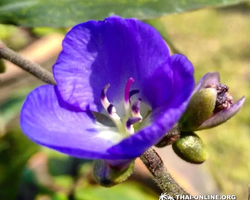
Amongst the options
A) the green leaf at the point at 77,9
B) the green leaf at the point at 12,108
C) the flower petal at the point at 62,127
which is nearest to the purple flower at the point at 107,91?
the flower petal at the point at 62,127

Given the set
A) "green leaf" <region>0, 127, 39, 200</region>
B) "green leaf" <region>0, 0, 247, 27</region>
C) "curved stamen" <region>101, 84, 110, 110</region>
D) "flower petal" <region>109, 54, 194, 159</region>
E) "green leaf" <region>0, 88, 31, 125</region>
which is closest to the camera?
"flower petal" <region>109, 54, 194, 159</region>

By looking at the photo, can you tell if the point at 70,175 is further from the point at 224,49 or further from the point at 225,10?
the point at 225,10

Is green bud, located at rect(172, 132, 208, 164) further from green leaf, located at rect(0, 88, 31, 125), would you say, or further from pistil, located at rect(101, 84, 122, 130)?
green leaf, located at rect(0, 88, 31, 125)

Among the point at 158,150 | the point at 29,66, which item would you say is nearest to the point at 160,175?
the point at 29,66

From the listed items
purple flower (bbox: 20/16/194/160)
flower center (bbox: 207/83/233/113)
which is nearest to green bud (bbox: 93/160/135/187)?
purple flower (bbox: 20/16/194/160)

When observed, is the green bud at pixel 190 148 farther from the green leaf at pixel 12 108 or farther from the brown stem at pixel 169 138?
the green leaf at pixel 12 108

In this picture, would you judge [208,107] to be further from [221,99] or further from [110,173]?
[110,173]

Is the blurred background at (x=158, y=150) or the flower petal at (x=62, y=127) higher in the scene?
the flower petal at (x=62, y=127)
